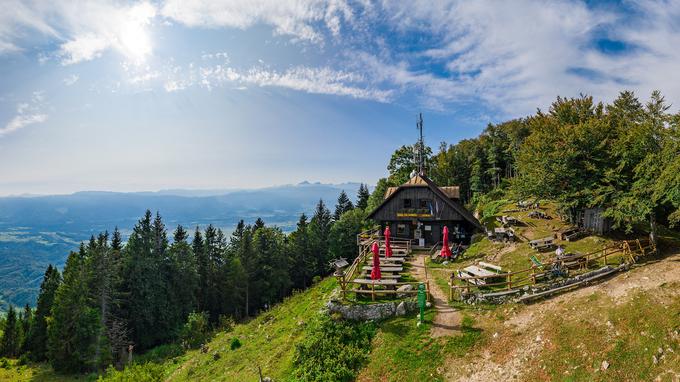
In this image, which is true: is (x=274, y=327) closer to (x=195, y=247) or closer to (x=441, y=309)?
(x=441, y=309)

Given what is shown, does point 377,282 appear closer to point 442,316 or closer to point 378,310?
point 378,310

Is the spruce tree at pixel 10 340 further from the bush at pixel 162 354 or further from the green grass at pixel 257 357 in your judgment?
the green grass at pixel 257 357

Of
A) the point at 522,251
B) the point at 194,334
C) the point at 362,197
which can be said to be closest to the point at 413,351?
the point at 522,251

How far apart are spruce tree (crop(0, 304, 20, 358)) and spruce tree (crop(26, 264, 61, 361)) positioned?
4626 millimetres

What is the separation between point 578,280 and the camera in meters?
17.9

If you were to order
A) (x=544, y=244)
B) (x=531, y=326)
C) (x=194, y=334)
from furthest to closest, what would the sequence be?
(x=194, y=334) → (x=544, y=244) → (x=531, y=326)

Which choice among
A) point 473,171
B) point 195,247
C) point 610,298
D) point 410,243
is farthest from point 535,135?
point 195,247

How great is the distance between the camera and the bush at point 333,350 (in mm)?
15553

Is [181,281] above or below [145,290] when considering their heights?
above

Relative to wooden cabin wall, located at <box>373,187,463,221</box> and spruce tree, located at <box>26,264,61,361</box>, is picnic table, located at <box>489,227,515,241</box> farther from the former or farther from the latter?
spruce tree, located at <box>26,264,61,361</box>

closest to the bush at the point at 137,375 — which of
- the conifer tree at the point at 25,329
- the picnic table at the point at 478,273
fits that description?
the picnic table at the point at 478,273

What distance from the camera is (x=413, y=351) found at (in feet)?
50.8

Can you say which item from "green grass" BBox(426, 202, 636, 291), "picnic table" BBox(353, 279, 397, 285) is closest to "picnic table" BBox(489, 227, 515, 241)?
"green grass" BBox(426, 202, 636, 291)

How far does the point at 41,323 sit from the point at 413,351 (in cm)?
5485
